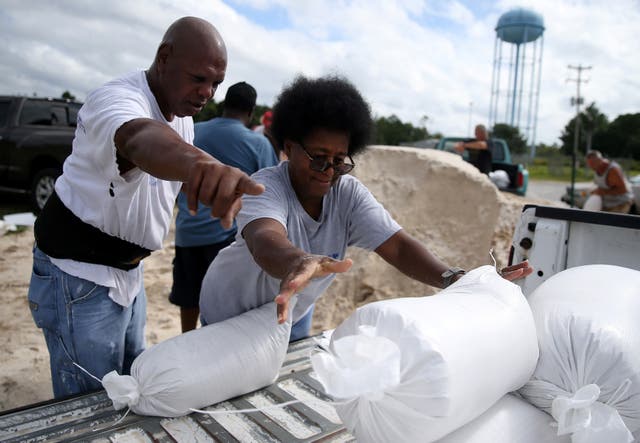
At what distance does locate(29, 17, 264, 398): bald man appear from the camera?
1.58 m

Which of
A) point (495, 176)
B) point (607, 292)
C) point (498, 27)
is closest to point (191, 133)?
point (607, 292)

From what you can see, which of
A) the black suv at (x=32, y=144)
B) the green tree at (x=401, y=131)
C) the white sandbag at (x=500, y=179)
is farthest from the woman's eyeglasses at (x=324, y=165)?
the green tree at (x=401, y=131)

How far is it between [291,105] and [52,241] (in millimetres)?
1021

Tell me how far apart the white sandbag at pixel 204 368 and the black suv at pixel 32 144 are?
22.4 ft

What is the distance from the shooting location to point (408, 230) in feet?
18.9

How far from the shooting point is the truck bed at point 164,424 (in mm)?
1519

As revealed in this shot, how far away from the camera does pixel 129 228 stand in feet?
5.57

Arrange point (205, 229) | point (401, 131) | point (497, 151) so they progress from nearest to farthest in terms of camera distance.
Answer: point (205, 229) → point (497, 151) → point (401, 131)

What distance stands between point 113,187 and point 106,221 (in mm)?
162

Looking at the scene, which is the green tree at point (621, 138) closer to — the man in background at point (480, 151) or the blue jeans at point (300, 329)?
the man in background at point (480, 151)

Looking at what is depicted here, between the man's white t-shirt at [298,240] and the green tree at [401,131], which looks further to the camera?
the green tree at [401,131]

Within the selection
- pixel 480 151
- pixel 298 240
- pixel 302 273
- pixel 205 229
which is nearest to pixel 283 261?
pixel 302 273

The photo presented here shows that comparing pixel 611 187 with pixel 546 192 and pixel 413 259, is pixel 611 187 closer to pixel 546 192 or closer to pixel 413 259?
pixel 413 259

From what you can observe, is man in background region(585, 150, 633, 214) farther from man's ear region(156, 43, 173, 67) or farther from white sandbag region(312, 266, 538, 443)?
man's ear region(156, 43, 173, 67)
